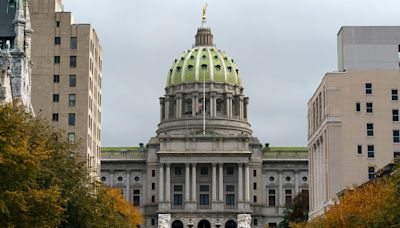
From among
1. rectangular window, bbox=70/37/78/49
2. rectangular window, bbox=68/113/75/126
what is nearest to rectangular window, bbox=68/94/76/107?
rectangular window, bbox=68/113/75/126

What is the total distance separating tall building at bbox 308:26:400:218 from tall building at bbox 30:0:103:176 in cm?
3317

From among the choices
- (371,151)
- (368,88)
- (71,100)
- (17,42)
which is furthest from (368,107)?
(17,42)

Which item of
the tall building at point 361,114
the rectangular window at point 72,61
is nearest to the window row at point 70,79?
the rectangular window at point 72,61

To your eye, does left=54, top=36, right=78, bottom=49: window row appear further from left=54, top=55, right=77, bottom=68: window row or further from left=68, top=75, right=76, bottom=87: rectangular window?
left=68, top=75, right=76, bottom=87: rectangular window

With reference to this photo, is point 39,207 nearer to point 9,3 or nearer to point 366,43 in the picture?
point 9,3

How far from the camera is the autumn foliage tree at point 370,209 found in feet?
189

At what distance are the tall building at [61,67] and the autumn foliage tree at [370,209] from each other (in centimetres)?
4818

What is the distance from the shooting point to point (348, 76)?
13050 cm

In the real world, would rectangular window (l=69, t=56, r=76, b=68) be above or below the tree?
above

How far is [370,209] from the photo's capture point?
74.8 meters

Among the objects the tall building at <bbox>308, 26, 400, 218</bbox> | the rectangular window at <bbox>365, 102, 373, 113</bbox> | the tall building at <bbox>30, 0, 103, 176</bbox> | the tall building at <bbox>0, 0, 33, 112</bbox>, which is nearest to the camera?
the tall building at <bbox>0, 0, 33, 112</bbox>

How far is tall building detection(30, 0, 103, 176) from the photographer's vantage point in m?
134

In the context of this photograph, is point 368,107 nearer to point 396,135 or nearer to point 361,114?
point 361,114

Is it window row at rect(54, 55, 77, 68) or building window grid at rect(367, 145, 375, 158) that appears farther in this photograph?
window row at rect(54, 55, 77, 68)
